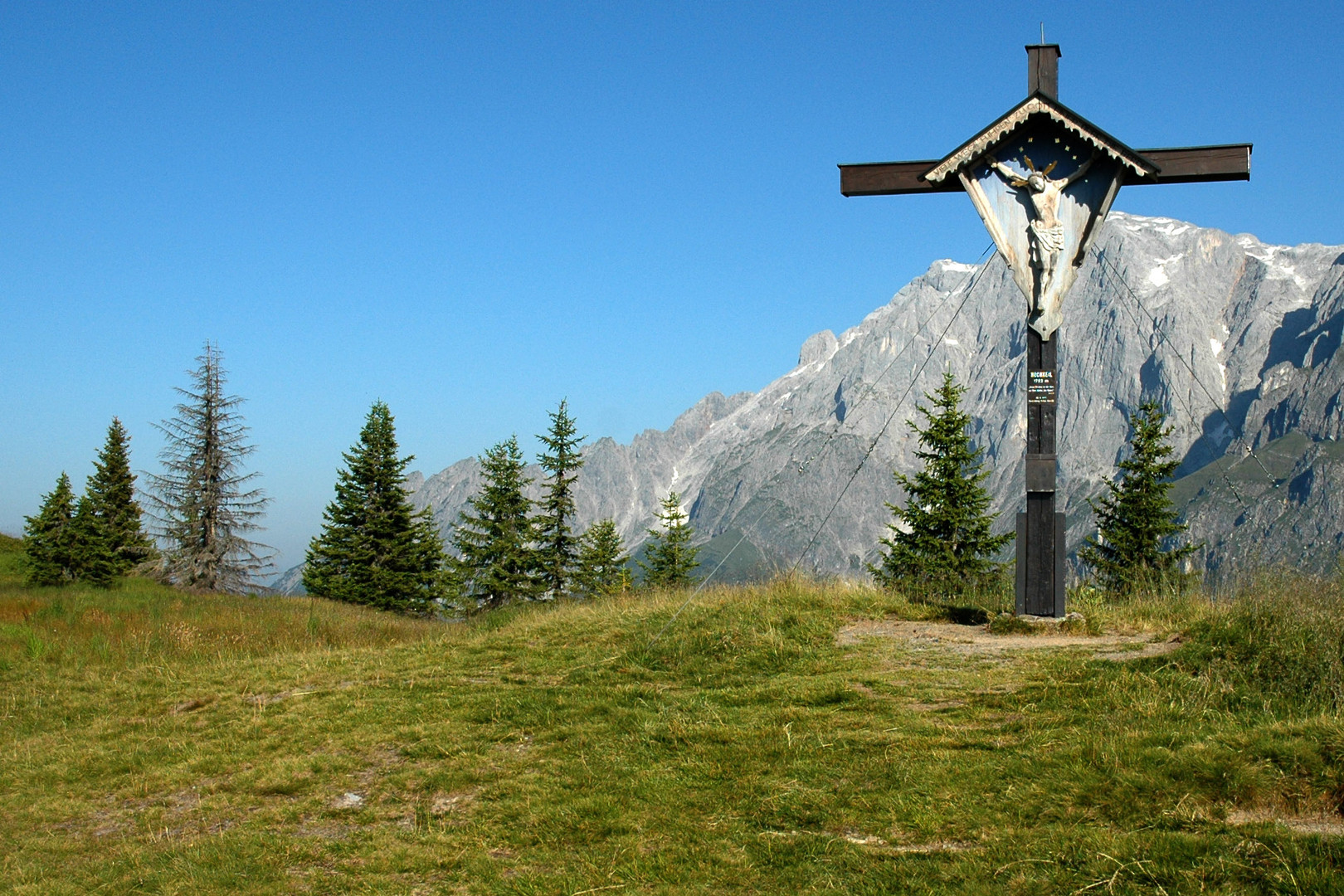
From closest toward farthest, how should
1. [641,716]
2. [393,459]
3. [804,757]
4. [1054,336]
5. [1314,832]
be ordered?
[1314,832] → [804,757] → [641,716] → [1054,336] → [393,459]

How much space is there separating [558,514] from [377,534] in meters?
8.83

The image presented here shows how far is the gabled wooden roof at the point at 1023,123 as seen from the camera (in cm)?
1071

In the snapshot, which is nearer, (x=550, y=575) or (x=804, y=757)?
(x=804, y=757)

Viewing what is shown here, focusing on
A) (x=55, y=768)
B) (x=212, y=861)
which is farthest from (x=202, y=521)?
(x=212, y=861)

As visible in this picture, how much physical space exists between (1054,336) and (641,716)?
590 cm

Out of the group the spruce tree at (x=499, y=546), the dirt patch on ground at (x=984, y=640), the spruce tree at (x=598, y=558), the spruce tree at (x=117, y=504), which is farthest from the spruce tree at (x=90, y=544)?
the dirt patch on ground at (x=984, y=640)

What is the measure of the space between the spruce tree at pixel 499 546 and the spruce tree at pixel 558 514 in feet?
1.87

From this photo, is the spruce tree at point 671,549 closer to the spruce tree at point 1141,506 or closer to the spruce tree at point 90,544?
the spruce tree at point 1141,506

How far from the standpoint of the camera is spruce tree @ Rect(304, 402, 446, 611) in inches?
1981

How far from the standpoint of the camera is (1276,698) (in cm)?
704

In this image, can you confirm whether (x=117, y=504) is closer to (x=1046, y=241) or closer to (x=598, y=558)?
(x=598, y=558)

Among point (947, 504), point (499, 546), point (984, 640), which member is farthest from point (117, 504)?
point (984, 640)

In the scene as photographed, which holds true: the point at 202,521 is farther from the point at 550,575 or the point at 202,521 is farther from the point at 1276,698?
the point at 1276,698

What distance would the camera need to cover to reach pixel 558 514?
50094 mm
